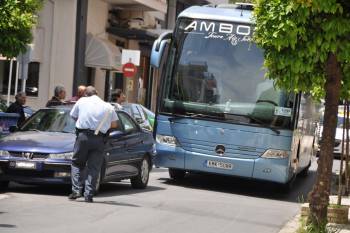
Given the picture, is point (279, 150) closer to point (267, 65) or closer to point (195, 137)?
point (195, 137)

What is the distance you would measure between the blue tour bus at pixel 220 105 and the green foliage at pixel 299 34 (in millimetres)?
5257

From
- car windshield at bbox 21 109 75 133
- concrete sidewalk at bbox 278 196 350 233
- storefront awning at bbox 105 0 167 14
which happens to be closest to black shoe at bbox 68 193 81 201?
car windshield at bbox 21 109 75 133

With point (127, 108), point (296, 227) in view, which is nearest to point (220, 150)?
point (296, 227)

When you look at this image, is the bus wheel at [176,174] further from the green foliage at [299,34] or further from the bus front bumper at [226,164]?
the green foliage at [299,34]

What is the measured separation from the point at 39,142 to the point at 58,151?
48 centimetres

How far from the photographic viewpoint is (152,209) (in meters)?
12.0

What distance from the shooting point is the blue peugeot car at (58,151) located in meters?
12.3

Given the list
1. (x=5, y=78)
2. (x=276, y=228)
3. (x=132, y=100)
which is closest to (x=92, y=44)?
(x=5, y=78)

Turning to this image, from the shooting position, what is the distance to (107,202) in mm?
12305

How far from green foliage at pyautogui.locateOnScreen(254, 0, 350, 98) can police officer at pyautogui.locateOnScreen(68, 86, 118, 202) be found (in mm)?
3364

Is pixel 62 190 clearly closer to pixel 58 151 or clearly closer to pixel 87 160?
pixel 58 151

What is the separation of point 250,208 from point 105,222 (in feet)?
12.9

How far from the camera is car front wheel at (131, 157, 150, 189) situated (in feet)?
47.5

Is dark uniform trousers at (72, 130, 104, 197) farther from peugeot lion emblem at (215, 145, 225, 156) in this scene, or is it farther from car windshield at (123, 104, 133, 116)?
car windshield at (123, 104, 133, 116)
